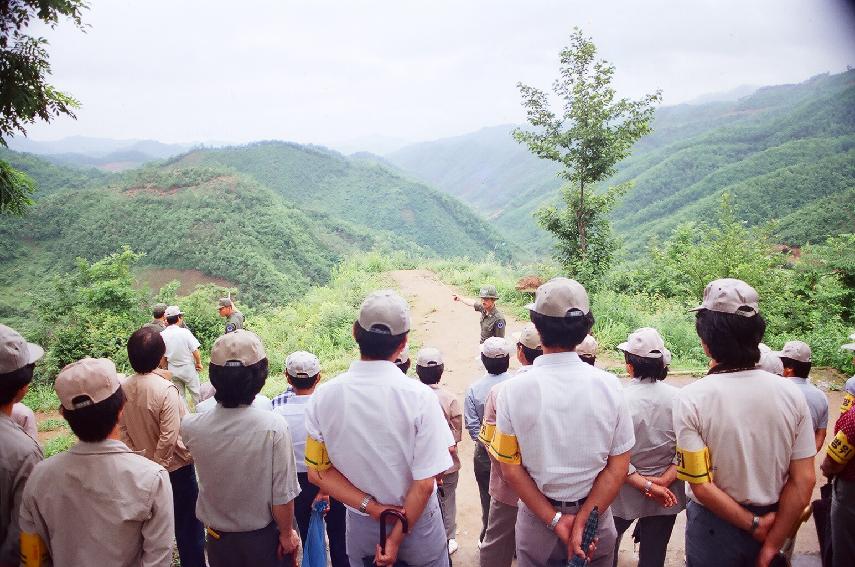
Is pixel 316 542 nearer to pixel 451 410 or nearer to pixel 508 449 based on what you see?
pixel 451 410

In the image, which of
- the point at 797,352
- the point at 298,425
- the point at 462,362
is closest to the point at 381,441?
the point at 298,425

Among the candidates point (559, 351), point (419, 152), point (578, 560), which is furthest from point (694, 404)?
→ point (419, 152)

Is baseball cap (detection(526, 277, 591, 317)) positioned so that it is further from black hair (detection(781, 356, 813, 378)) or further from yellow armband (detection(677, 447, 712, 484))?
black hair (detection(781, 356, 813, 378))

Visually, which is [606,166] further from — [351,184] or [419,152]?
[419,152]

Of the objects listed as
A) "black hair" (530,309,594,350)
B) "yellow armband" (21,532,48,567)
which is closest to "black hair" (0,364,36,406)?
"yellow armband" (21,532,48,567)

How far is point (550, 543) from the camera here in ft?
6.48

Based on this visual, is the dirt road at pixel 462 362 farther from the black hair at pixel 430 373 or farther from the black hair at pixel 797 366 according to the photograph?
the black hair at pixel 430 373

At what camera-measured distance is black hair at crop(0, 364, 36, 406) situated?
2111mm

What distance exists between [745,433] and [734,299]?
0.50 metres

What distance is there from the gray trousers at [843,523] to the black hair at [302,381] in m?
2.60

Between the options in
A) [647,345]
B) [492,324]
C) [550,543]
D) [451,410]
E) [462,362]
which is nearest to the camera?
[550,543]

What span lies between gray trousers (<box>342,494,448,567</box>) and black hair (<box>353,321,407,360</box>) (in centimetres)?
65

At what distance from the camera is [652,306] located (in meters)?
12.6

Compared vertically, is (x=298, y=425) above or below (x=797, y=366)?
above
